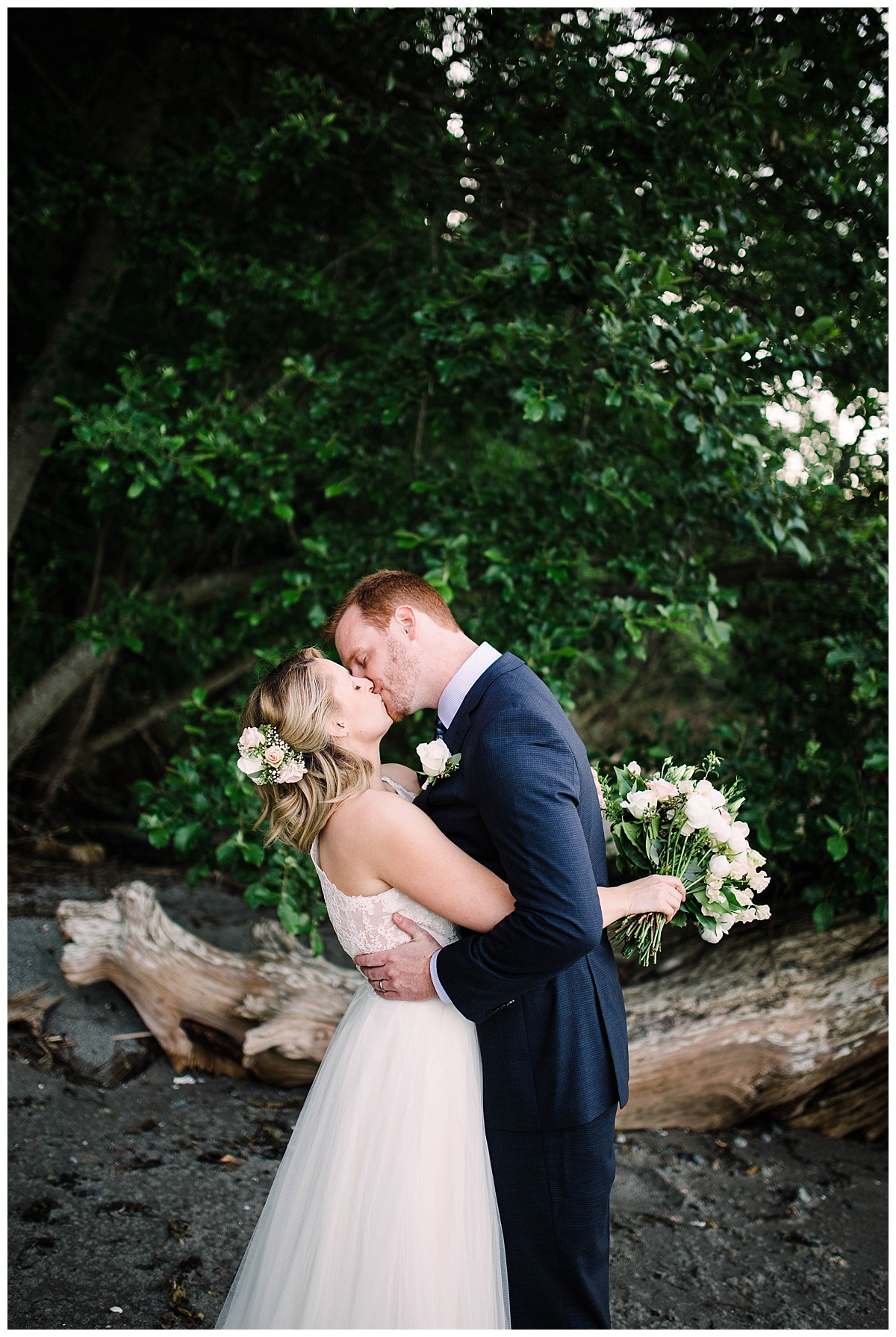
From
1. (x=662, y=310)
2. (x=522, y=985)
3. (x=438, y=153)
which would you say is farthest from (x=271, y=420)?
(x=522, y=985)

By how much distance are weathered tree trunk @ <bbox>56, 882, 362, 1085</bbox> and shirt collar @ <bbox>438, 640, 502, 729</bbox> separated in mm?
2442

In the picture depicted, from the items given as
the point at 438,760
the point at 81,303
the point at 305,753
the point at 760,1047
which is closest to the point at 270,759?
the point at 305,753

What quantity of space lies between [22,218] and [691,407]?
13.1ft

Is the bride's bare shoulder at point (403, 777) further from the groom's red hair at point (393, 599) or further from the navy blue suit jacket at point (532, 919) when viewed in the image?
the groom's red hair at point (393, 599)

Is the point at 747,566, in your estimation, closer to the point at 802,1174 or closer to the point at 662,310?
the point at 662,310

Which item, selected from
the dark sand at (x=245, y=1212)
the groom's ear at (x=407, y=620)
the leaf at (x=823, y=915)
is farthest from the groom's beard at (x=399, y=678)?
the leaf at (x=823, y=915)

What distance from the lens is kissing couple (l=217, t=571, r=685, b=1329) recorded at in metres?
2.20

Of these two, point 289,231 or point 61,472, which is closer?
point 289,231

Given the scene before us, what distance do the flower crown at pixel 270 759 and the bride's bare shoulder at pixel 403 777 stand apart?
50cm

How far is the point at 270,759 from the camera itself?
234 cm

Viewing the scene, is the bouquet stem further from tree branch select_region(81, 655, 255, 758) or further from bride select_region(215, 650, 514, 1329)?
tree branch select_region(81, 655, 255, 758)

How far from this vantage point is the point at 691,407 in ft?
12.3

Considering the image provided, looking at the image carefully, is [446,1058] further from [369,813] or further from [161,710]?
[161,710]

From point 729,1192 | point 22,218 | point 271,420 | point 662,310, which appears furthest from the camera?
point 22,218
